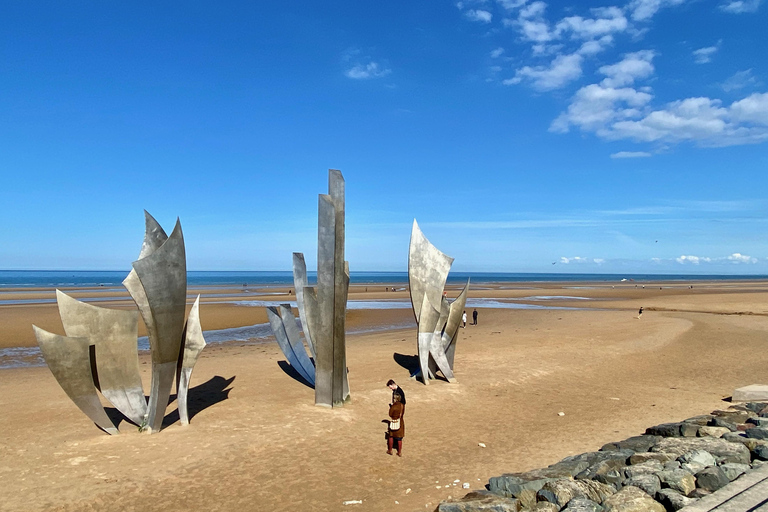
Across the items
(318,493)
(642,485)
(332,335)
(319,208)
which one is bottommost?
(318,493)

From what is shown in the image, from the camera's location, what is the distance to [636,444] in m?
8.05

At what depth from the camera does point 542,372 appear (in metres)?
14.7

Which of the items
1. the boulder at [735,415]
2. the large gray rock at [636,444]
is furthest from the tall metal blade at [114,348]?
the boulder at [735,415]

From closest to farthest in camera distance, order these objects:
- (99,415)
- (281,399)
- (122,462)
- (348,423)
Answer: (122,462)
(99,415)
(348,423)
(281,399)

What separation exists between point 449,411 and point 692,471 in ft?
17.7

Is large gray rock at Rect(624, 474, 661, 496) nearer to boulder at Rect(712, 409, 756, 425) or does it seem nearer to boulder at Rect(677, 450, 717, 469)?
boulder at Rect(677, 450, 717, 469)

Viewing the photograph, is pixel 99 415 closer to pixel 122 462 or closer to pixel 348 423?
pixel 122 462

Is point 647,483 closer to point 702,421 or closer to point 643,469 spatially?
point 643,469

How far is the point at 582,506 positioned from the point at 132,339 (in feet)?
25.1

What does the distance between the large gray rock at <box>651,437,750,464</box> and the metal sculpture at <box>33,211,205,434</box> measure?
8.06 metres

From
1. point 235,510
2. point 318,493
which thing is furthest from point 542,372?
point 235,510

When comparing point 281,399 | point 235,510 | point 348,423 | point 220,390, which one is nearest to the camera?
point 235,510

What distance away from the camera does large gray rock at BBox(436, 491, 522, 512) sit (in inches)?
225

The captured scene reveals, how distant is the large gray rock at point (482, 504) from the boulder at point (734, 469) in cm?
243
